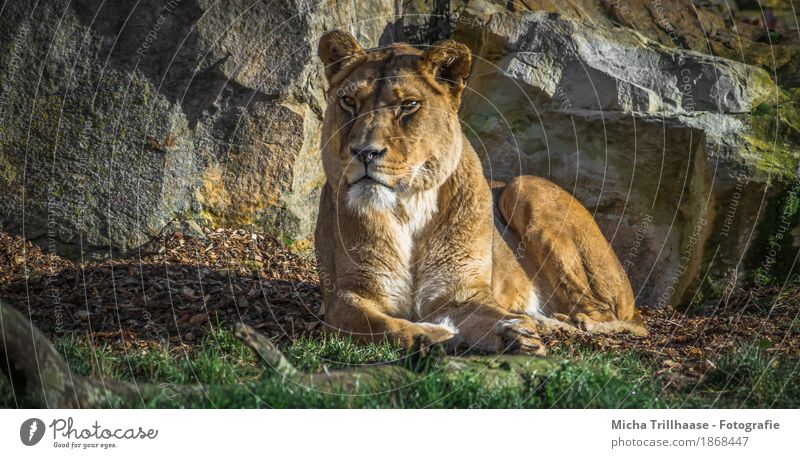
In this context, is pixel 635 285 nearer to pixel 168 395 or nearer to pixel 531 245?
pixel 531 245

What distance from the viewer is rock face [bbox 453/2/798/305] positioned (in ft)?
33.2

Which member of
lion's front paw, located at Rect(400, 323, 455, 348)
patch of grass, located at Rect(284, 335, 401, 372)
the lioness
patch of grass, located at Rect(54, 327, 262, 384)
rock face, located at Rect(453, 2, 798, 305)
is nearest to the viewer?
patch of grass, located at Rect(54, 327, 262, 384)

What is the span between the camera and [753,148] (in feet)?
33.4

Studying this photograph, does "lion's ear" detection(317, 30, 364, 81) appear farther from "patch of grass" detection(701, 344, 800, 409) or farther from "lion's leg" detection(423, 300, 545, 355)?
"patch of grass" detection(701, 344, 800, 409)

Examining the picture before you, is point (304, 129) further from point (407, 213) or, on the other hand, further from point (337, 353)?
point (337, 353)

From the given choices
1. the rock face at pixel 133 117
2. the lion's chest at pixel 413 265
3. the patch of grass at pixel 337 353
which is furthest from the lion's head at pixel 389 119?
the rock face at pixel 133 117

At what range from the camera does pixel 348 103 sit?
7.82 m

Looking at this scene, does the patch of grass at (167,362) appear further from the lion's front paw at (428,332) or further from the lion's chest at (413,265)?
the lion's chest at (413,265)

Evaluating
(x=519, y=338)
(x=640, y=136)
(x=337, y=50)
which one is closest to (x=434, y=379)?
(x=519, y=338)
